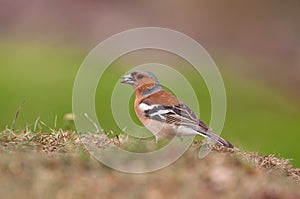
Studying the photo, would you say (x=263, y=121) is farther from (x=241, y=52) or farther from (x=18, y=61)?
(x=241, y=52)

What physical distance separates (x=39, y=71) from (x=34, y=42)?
442 centimetres

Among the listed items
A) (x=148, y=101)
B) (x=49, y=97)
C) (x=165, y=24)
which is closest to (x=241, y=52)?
(x=165, y=24)

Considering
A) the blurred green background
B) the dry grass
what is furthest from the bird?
the blurred green background

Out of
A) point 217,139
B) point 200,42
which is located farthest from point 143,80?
point 200,42

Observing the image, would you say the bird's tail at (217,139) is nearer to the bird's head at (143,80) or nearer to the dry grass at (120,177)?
the dry grass at (120,177)

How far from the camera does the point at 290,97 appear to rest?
81.6 ft

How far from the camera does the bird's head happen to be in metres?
8.95

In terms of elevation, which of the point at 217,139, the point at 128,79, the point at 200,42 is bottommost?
the point at 217,139

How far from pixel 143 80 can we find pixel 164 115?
1.98 feet

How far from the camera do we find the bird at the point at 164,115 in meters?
8.34

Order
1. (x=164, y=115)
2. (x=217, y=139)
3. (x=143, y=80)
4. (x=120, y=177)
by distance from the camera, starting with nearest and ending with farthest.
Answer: (x=120, y=177), (x=217, y=139), (x=164, y=115), (x=143, y=80)

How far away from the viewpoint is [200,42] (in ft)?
97.8

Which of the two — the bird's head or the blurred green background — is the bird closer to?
the bird's head

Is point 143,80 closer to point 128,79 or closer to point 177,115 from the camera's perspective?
point 128,79
